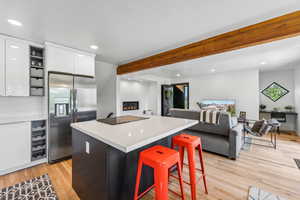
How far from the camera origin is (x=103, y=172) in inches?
48.0

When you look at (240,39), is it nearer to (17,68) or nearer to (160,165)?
(160,165)

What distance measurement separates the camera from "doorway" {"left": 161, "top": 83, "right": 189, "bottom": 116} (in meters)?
6.79

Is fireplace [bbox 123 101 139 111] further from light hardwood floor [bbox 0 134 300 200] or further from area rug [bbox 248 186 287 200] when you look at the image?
area rug [bbox 248 186 287 200]

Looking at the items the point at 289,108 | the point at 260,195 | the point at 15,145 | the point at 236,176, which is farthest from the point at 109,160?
the point at 289,108

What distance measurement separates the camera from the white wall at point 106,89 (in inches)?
166

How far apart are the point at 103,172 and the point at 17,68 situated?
9.08 feet

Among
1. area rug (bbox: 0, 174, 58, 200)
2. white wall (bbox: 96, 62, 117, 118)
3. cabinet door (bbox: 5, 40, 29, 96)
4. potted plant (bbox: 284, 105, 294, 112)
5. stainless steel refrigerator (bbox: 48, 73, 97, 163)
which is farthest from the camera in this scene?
potted plant (bbox: 284, 105, 294, 112)

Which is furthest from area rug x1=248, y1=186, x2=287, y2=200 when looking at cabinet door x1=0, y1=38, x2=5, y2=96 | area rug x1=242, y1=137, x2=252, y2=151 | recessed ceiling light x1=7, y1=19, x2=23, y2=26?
cabinet door x1=0, y1=38, x2=5, y2=96

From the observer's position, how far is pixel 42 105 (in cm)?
286

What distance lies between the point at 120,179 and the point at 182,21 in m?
2.29

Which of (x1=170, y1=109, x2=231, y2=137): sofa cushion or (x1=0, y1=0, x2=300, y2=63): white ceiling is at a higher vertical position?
(x1=0, y1=0, x2=300, y2=63): white ceiling

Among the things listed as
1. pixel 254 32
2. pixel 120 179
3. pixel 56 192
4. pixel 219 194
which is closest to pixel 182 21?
pixel 254 32

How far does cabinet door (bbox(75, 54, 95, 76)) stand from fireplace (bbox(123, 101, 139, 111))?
254 centimetres

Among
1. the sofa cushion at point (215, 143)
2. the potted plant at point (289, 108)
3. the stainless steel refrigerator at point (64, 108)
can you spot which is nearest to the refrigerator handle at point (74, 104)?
the stainless steel refrigerator at point (64, 108)
